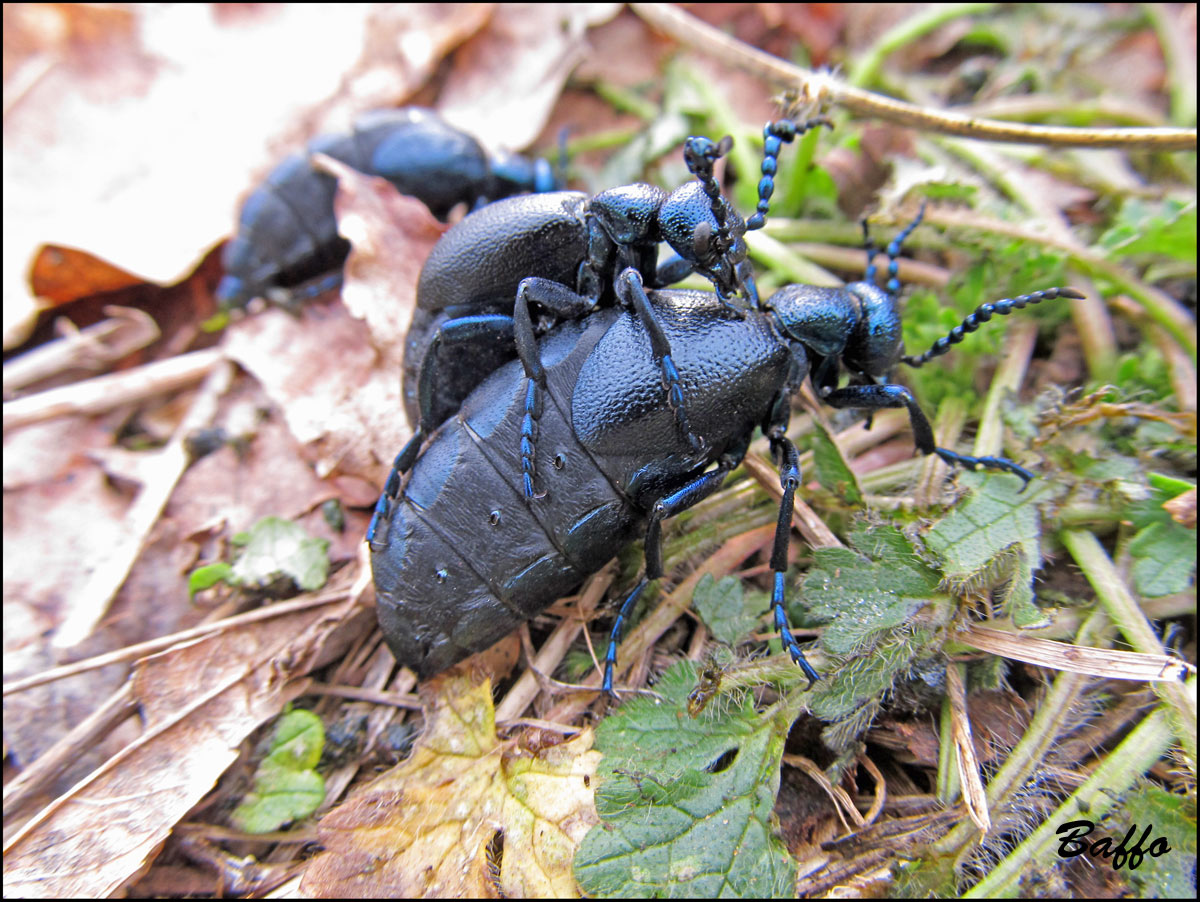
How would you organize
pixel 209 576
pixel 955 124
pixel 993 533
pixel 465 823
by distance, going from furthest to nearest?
1. pixel 955 124
2. pixel 209 576
3. pixel 993 533
4. pixel 465 823

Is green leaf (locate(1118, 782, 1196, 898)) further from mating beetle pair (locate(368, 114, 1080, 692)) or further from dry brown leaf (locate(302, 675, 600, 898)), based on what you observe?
dry brown leaf (locate(302, 675, 600, 898))

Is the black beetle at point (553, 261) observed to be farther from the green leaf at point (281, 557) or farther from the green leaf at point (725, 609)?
the green leaf at point (725, 609)

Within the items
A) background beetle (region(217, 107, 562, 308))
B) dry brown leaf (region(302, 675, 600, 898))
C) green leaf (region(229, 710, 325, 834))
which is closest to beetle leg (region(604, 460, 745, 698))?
dry brown leaf (region(302, 675, 600, 898))

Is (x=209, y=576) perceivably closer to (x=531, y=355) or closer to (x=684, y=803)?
(x=531, y=355)

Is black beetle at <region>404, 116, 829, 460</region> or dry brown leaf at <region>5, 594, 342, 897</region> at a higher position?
black beetle at <region>404, 116, 829, 460</region>

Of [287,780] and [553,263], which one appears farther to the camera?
[553,263]

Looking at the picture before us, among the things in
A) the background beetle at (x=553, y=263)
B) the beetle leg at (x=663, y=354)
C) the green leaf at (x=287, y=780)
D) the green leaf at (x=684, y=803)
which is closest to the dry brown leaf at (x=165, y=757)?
the green leaf at (x=287, y=780)

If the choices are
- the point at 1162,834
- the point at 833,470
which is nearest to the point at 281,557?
the point at 833,470
